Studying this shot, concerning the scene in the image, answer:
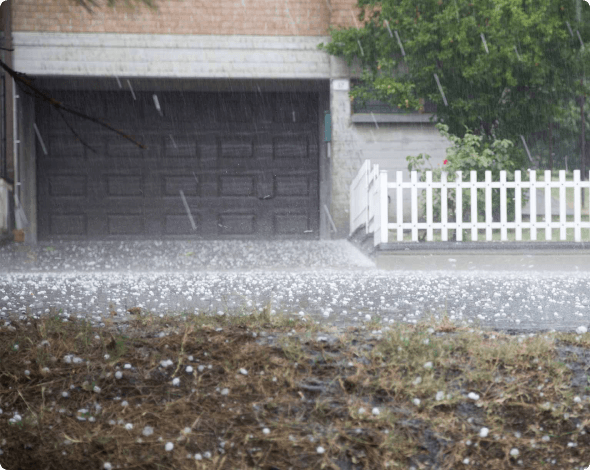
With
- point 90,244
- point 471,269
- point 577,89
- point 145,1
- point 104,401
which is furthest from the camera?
point 90,244

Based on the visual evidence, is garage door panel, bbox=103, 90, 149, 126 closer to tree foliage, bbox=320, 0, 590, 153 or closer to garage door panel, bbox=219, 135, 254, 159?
garage door panel, bbox=219, 135, 254, 159

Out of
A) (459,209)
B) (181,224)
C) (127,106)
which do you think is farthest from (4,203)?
(459,209)

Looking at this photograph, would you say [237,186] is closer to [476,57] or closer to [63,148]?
[63,148]

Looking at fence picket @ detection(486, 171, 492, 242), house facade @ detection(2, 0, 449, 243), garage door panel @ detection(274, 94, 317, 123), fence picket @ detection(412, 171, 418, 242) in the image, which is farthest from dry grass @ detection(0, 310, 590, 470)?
garage door panel @ detection(274, 94, 317, 123)

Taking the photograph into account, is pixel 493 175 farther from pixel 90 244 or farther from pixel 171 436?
pixel 171 436

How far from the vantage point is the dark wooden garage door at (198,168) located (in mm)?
14883

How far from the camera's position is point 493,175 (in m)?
11.6

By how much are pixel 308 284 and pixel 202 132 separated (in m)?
8.39

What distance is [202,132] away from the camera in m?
15.0

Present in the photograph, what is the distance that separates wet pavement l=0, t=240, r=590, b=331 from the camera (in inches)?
213

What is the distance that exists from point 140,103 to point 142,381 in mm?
12379

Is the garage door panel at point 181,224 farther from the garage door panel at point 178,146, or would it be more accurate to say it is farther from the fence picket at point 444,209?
the fence picket at point 444,209

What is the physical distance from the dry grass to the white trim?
1071cm

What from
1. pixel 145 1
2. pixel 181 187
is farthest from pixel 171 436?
pixel 181 187
